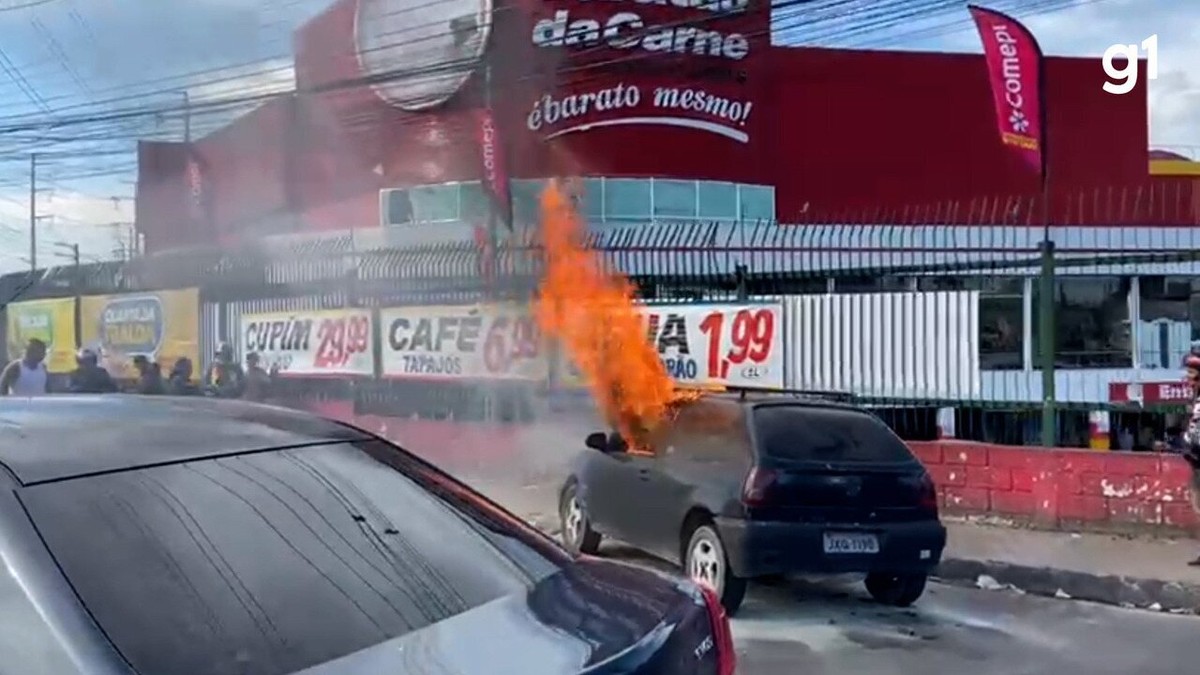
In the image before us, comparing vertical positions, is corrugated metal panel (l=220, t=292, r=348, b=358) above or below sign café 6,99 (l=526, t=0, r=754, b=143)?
below

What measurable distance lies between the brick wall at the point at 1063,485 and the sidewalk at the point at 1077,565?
0.61ft

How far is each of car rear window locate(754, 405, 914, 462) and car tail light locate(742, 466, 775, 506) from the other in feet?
0.43

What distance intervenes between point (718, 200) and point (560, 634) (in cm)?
3046

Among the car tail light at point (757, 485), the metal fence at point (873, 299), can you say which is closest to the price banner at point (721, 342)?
the metal fence at point (873, 299)

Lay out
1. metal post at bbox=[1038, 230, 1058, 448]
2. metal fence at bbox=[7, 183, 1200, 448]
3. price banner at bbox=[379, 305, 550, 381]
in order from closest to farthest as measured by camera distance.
Answer: 1. metal post at bbox=[1038, 230, 1058, 448]
2. metal fence at bbox=[7, 183, 1200, 448]
3. price banner at bbox=[379, 305, 550, 381]

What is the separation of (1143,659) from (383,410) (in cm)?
1266

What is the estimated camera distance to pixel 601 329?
46.1 feet

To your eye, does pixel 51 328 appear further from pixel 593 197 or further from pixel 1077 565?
pixel 1077 565

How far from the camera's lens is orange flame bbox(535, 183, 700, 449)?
1045cm

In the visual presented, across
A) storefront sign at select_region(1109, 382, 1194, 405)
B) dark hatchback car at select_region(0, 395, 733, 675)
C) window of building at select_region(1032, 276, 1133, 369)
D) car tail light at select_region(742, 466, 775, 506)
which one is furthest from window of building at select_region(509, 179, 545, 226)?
dark hatchback car at select_region(0, 395, 733, 675)

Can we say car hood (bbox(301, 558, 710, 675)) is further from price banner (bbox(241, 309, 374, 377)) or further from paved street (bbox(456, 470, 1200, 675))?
price banner (bbox(241, 309, 374, 377))

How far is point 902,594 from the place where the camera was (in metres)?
9.15

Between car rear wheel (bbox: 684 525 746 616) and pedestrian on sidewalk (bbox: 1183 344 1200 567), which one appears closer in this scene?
car rear wheel (bbox: 684 525 746 616)

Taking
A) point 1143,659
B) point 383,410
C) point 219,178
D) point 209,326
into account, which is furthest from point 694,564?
point 219,178
